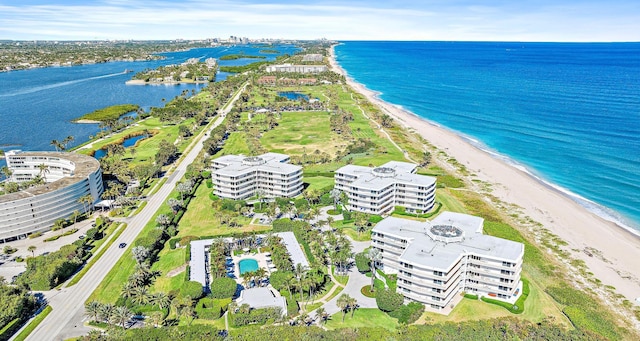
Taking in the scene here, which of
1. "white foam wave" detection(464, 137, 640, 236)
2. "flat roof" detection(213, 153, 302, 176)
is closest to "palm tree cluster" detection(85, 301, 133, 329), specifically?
"flat roof" detection(213, 153, 302, 176)

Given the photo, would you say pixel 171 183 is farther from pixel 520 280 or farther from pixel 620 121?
pixel 620 121

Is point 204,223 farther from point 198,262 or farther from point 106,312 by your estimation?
point 106,312

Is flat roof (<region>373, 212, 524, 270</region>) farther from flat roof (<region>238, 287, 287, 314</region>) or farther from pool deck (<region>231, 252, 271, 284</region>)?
pool deck (<region>231, 252, 271, 284</region>)

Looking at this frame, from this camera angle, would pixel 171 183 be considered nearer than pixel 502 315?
No

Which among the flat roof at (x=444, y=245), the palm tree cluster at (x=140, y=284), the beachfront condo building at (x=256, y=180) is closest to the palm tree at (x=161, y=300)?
the palm tree cluster at (x=140, y=284)

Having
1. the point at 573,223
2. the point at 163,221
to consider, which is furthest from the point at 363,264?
the point at 573,223

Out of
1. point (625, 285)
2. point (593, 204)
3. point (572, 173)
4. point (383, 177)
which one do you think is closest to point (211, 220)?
point (383, 177)
